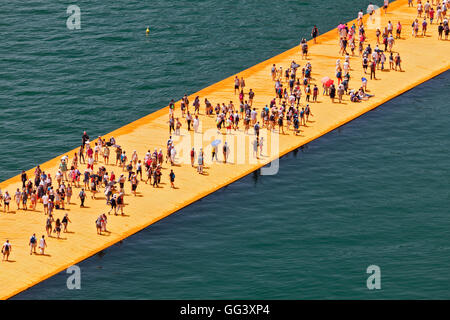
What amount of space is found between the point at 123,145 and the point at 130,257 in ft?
72.2

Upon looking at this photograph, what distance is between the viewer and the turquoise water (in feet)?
308

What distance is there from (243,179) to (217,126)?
10367mm

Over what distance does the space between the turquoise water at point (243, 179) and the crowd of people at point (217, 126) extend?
4.23 metres

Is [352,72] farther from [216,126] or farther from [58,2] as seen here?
[58,2]

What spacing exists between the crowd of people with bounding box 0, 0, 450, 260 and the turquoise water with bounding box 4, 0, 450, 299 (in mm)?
4229

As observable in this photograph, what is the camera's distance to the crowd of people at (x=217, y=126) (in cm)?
10362

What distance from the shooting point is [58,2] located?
164 m
